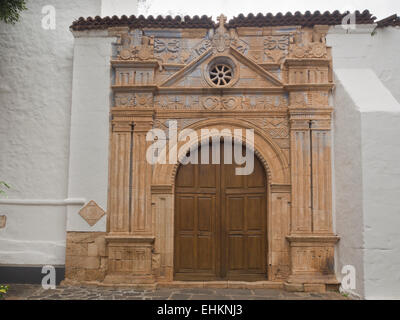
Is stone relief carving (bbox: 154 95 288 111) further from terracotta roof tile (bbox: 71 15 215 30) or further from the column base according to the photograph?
the column base

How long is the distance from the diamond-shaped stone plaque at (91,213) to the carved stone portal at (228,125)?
0.11ft

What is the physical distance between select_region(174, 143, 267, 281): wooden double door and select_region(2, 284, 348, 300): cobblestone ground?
1.34 feet

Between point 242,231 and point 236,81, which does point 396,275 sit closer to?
point 242,231

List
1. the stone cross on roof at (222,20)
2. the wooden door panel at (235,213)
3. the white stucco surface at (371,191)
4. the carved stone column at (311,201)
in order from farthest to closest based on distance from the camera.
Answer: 1. the stone cross on roof at (222,20)
2. the wooden door panel at (235,213)
3. the carved stone column at (311,201)
4. the white stucco surface at (371,191)

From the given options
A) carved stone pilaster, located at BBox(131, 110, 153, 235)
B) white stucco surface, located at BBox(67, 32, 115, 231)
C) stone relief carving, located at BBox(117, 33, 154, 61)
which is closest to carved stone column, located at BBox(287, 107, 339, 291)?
carved stone pilaster, located at BBox(131, 110, 153, 235)

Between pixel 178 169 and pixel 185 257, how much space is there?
151cm

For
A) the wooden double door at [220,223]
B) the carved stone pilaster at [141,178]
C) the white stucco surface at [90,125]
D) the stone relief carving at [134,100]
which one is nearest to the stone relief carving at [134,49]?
the white stucco surface at [90,125]

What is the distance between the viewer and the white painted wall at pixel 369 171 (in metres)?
5.09

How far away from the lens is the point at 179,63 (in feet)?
20.5

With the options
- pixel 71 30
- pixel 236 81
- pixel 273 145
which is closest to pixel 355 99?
pixel 273 145

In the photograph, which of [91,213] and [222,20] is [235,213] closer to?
[91,213]

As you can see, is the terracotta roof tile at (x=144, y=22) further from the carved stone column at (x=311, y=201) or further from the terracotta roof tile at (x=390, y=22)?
the terracotta roof tile at (x=390, y=22)

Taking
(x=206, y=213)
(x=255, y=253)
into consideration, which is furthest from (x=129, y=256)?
(x=255, y=253)

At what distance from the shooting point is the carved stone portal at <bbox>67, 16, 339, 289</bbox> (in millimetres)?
5820
